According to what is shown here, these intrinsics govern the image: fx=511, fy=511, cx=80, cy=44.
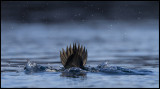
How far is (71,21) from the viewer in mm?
25500

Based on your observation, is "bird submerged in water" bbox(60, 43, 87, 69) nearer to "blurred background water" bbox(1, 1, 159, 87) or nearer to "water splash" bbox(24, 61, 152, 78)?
"water splash" bbox(24, 61, 152, 78)

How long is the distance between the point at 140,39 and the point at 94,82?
28.4 feet

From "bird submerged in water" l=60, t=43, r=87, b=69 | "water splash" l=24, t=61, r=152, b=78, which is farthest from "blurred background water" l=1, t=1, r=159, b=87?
"bird submerged in water" l=60, t=43, r=87, b=69

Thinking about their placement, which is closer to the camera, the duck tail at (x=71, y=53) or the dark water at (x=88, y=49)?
the dark water at (x=88, y=49)

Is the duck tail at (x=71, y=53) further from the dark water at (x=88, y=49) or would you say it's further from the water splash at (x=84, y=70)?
the dark water at (x=88, y=49)

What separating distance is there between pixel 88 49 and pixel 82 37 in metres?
3.25

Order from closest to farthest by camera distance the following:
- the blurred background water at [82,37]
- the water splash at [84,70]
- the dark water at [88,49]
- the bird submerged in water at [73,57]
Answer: the dark water at [88,49] → the blurred background water at [82,37] → the water splash at [84,70] → the bird submerged in water at [73,57]

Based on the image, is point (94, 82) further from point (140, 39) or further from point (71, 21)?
point (71, 21)

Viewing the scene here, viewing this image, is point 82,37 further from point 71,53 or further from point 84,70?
point 84,70

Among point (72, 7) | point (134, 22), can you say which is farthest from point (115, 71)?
point (72, 7)

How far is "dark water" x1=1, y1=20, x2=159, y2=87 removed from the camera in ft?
33.3

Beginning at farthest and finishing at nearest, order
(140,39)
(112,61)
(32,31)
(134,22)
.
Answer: (134,22) → (32,31) → (140,39) → (112,61)

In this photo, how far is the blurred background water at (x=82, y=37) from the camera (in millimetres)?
10484

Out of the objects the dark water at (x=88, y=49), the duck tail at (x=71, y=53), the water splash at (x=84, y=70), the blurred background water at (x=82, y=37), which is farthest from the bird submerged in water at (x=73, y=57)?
the blurred background water at (x=82, y=37)
